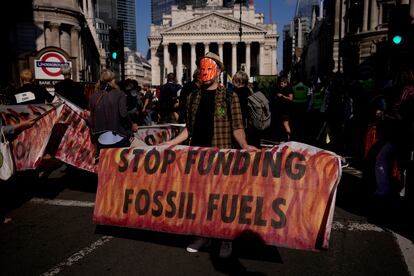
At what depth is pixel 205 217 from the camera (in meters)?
4.07

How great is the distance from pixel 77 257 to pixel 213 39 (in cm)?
9262

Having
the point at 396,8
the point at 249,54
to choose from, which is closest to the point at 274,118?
the point at 396,8

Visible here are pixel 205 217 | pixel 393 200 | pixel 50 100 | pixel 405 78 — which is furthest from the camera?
pixel 50 100

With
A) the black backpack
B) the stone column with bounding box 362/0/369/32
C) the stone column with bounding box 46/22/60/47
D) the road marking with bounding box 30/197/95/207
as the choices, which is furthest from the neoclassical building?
the road marking with bounding box 30/197/95/207

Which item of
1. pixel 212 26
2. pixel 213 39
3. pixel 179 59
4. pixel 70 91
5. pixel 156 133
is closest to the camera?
pixel 70 91

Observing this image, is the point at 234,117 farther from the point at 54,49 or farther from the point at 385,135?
the point at 54,49

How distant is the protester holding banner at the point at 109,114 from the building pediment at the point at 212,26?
293ft

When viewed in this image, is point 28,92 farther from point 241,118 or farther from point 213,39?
point 213,39

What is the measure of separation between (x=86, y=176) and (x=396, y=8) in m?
8.77

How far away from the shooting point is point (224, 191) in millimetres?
4055

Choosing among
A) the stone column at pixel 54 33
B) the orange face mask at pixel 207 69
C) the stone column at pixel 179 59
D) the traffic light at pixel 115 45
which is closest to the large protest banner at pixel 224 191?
the orange face mask at pixel 207 69

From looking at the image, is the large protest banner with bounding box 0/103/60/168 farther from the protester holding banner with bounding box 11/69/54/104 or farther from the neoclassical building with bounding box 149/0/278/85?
the neoclassical building with bounding box 149/0/278/85

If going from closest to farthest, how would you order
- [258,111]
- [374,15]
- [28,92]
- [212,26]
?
1. [258,111]
2. [28,92]
3. [374,15]
4. [212,26]

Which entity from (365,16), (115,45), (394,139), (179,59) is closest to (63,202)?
(394,139)
